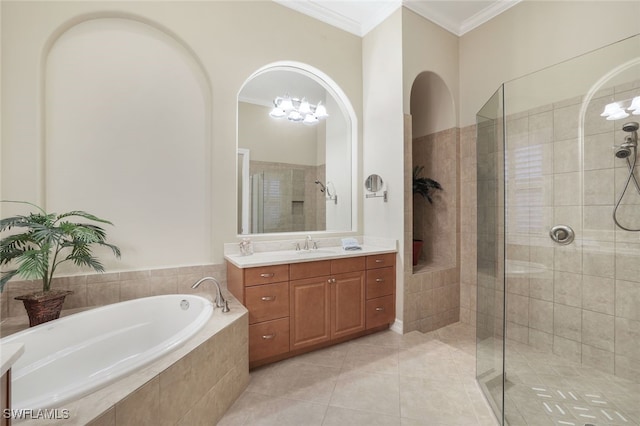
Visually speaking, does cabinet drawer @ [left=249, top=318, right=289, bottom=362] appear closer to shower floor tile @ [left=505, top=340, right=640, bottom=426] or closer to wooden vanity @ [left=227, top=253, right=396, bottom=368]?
wooden vanity @ [left=227, top=253, right=396, bottom=368]

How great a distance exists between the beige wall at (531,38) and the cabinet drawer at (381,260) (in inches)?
66.1

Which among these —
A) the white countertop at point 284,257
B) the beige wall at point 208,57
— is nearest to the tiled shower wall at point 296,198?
the white countertop at point 284,257

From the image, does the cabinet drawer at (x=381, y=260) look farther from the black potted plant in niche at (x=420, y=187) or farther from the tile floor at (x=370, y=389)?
the tile floor at (x=370, y=389)

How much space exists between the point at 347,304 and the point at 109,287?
181cm

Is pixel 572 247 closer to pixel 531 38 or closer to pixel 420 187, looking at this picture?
pixel 420 187

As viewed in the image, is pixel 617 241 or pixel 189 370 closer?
pixel 189 370

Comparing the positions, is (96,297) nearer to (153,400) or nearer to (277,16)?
(153,400)

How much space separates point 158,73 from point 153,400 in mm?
2221

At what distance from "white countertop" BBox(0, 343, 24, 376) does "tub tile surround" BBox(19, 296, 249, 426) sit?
14.3 inches

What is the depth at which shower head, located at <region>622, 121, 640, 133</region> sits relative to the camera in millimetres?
1666

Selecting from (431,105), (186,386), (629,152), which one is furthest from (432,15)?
(186,386)

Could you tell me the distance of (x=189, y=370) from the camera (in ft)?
4.32

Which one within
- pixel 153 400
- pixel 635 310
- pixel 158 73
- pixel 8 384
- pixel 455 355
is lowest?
pixel 455 355

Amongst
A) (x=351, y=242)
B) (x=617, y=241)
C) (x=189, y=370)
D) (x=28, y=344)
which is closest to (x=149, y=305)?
(x=28, y=344)
